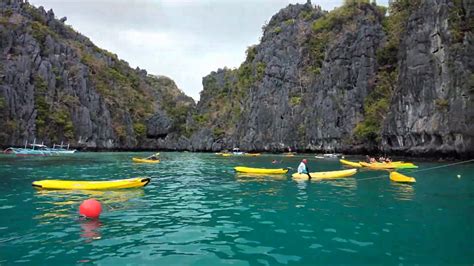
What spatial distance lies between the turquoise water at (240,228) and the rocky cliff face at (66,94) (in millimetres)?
65486

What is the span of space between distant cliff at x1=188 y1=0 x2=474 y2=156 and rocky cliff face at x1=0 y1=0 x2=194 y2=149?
16.3 meters

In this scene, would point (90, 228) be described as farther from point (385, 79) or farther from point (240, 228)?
point (385, 79)

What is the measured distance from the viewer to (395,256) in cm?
728

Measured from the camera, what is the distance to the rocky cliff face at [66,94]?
238 ft

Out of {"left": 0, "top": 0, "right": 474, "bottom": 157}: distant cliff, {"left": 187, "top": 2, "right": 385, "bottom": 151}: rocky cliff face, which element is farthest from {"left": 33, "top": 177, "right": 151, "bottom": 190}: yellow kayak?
{"left": 187, "top": 2, "right": 385, "bottom": 151}: rocky cliff face

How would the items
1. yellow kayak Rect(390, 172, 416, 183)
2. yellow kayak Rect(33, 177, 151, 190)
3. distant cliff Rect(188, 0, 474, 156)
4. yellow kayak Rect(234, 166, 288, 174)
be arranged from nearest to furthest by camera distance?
yellow kayak Rect(33, 177, 151, 190)
yellow kayak Rect(390, 172, 416, 183)
yellow kayak Rect(234, 166, 288, 174)
distant cliff Rect(188, 0, 474, 156)

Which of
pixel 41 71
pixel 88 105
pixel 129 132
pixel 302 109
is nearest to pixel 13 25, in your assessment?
pixel 41 71

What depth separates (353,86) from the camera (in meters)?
62.8

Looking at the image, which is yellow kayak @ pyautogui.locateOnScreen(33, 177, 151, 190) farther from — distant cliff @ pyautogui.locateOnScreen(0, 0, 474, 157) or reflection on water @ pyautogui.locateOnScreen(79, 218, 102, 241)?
distant cliff @ pyautogui.locateOnScreen(0, 0, 474, 157)

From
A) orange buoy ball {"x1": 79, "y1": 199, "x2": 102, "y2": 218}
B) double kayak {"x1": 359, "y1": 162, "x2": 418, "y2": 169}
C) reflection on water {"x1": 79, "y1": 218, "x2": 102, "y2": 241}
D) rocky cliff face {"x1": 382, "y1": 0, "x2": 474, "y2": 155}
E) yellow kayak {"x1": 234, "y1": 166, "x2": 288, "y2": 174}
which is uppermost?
rocky cliff face {"x1": 382, "y1": 0, "x2": 474, "y2": 155}

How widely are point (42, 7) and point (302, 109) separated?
84.1 meters

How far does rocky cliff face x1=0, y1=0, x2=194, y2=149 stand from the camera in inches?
2854

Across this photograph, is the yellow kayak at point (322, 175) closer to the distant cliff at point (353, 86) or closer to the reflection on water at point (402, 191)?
the reflection on water at point (402, 191)

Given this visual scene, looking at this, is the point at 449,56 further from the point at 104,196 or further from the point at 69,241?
the point at 69,241
